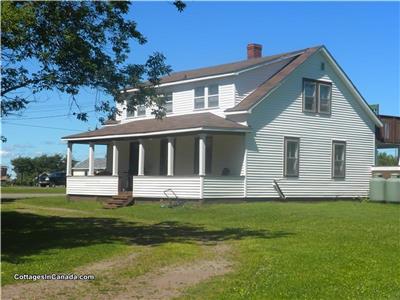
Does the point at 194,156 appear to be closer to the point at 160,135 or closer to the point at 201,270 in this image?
the point at 160,135

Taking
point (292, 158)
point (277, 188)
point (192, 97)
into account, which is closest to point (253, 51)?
point (192, 97)

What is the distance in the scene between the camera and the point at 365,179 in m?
32.2

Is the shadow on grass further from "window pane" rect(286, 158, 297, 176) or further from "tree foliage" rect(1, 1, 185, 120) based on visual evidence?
"window pane" rect(286, 158, 297, 176)

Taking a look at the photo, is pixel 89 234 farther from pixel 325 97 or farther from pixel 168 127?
pixel 325 97

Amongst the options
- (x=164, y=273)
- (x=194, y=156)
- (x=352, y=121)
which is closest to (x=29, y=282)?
(x=164, y=273)

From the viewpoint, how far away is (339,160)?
1222 inches

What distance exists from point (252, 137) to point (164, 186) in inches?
168

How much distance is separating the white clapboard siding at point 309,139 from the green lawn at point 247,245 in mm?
Answer: 4832

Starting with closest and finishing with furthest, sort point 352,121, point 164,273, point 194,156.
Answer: point 164,273
point 194,156
point 352,121

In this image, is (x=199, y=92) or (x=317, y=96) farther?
(x=317, y=96)

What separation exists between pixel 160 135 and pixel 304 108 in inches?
280

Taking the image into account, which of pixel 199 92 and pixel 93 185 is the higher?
pixel 199 92

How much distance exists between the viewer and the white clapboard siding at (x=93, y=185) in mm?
29203

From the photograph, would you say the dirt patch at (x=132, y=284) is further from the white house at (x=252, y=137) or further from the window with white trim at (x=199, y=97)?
the window with white trim at (x=199, y=97)
